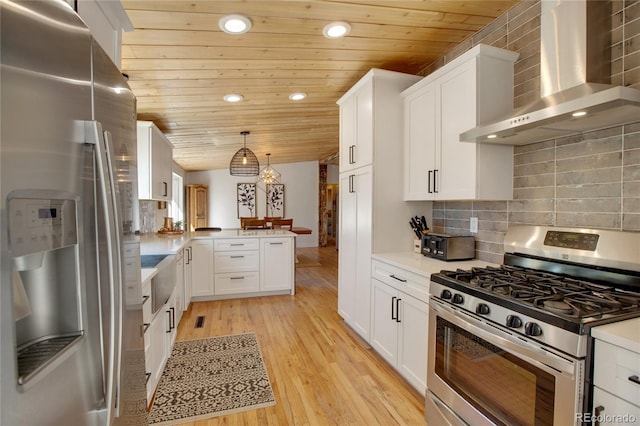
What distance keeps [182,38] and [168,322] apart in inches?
84.2

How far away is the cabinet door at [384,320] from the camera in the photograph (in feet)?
8.02

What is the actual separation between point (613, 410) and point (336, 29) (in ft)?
7.87

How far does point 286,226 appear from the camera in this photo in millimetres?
8195

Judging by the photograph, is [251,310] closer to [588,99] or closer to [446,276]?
[446,276]

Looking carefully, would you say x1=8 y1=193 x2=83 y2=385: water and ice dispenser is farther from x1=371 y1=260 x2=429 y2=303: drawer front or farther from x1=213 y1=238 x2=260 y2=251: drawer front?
x1=213 y1=238 x2=260 y2=251: drawer front

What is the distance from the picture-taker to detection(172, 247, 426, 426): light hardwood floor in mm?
2018

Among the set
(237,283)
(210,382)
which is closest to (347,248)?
(210,382)

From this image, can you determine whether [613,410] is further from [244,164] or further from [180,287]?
[244,164]

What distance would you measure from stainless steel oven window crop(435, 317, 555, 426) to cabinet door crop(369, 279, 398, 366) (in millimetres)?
581

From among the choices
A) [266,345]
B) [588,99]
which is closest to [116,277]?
[588,99]

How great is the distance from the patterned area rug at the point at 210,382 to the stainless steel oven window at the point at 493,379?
118cm

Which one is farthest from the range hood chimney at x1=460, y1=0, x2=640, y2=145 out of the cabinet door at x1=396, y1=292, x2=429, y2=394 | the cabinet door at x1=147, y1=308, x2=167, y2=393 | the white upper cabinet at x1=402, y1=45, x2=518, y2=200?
the cabinet door at x1=147, y1=308, x2=167, y2=393

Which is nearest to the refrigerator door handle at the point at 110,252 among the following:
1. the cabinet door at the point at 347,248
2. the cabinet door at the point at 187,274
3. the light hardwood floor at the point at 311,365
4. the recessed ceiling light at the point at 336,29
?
the light hardwood floor at the point at 311,365

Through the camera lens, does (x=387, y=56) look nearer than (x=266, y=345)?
Yes
